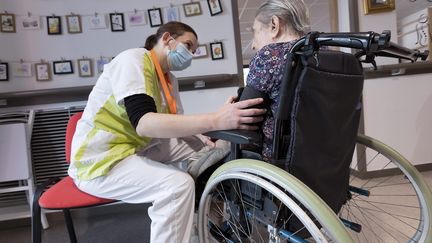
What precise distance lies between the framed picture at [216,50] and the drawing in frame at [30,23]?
3.82 ft

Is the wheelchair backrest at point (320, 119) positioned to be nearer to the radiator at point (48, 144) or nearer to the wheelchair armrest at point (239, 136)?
the wheelchair armrest at point (239, 136)

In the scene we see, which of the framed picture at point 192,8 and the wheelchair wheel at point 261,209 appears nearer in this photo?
the wheelchair wheel at point 261,209

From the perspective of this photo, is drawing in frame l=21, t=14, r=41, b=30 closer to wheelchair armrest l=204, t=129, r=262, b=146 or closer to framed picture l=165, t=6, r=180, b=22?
framed picture l=165, t=6, r=180, b=22

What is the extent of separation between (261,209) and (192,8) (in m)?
1.65

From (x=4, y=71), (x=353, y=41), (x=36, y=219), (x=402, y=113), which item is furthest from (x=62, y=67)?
(x=402, y=113)

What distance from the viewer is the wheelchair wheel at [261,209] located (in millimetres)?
636

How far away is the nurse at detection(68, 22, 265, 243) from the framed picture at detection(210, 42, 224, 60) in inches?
35.6

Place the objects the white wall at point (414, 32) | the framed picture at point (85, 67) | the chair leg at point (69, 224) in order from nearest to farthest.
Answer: the chair leg at point (69, 224) < the framed picture at point (85, 67) < the white wall at point (414, 32)

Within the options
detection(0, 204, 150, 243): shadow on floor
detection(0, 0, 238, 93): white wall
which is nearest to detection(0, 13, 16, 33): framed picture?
detection(0, 0, 238, 93): white wall

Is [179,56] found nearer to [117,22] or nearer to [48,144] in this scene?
[117,22]

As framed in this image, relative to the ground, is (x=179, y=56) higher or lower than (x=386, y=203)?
higher

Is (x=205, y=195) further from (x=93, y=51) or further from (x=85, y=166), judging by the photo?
(x=93, y=51)

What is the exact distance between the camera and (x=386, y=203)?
6.08ft

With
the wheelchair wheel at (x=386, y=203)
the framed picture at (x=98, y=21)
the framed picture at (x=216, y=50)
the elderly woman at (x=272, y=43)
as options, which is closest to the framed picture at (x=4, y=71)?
the framed picture at (x=98, y=21)
